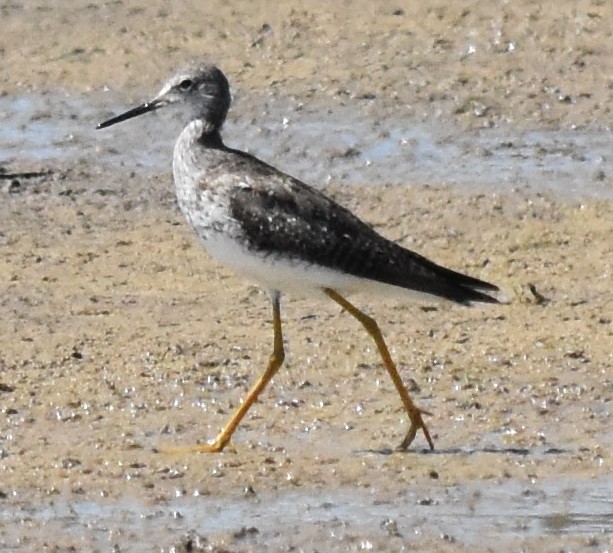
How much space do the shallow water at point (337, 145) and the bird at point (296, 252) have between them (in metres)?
3.60

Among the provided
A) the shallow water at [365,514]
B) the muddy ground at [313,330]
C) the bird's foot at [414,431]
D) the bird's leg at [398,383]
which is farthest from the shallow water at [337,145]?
the shallow water at [365,514]

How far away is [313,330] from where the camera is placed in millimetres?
10430

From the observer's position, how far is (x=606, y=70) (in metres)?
14.5

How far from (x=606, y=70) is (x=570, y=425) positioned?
589cm

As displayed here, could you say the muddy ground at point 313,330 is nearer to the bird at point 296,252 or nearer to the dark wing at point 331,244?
the bird at point 296,252

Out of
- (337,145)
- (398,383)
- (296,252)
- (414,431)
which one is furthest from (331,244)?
(337,145)

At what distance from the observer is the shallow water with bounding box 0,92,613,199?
12859mm

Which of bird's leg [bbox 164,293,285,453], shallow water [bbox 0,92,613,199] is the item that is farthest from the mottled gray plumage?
shallow water [bbox 0,92,613,199]

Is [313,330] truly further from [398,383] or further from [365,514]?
[365,514]

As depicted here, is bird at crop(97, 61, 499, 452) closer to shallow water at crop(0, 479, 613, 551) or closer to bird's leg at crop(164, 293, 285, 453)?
bird's leg at crop(164, 293, 285, 453)

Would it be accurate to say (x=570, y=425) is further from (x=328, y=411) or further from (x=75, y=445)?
(x=75, y=445)

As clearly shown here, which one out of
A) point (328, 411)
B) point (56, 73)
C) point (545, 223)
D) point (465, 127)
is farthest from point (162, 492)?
point (56, 73)

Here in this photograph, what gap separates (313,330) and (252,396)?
144cm

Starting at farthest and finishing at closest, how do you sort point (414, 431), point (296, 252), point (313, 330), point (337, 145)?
point (337, 145), point (313, 330), point (296, 252), point (414, 431)
